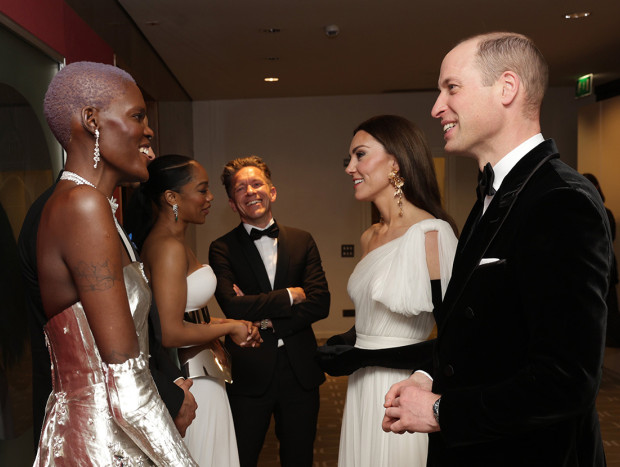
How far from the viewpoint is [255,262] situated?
3.18 metres

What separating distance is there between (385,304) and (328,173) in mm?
6565

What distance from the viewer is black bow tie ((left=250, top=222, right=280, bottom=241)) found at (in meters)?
3.23

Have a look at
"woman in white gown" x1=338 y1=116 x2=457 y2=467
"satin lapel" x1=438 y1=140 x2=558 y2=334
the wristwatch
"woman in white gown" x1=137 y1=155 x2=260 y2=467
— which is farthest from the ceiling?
the wristwatch

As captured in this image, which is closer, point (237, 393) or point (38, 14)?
point (38, 14)

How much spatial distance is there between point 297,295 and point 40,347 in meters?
1.70

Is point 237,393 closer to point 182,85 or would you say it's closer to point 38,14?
point 38,14

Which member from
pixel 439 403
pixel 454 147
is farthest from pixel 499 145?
pixel 439 403

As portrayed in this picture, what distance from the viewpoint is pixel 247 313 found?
300cm

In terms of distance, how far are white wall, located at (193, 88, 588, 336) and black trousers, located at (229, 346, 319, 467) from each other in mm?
5590

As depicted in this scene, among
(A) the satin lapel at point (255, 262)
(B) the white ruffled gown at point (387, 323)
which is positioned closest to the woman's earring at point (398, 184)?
(B) the white ruffled gown at point (387, 323)

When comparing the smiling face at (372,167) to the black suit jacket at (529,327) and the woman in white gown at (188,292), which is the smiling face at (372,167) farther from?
the black suit jacket at (529,327)

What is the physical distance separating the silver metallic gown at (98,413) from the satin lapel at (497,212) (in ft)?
2.35

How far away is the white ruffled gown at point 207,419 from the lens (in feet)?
7.93

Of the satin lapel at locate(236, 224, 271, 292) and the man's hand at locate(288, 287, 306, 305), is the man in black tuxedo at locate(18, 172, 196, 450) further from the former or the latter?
the satin lapel at locate(236, 224, 271, 292)
